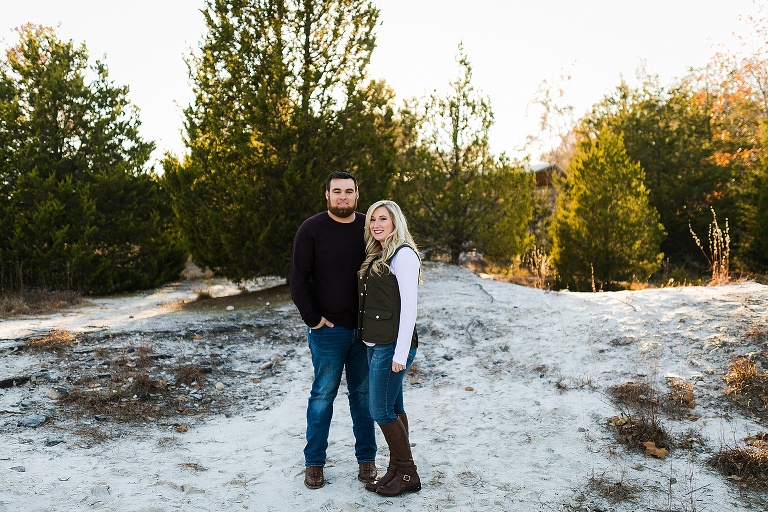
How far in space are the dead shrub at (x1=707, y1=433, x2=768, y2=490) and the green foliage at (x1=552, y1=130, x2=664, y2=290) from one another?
785cm

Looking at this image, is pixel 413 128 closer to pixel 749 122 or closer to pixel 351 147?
pixel 351 147

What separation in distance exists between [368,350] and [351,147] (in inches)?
297

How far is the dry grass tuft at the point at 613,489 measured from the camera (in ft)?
12.3

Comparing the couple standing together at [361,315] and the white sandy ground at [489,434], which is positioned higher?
the couple standing together at [361,315]

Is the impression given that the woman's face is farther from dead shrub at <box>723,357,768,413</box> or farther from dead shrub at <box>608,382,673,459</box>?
dead shrub at <box>723,357,768,413</box>

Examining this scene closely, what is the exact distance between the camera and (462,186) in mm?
12094

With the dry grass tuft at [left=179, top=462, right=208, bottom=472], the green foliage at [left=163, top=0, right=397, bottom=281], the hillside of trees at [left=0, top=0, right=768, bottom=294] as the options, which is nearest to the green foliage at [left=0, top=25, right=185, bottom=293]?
the hillside of trees at [left=0, top=0, right=768, bottom=294]

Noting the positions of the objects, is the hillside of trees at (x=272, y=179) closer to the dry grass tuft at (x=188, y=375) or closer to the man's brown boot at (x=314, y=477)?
the dry grass tuft at (x=188, y=375)

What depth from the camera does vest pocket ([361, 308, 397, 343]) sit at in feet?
11.3

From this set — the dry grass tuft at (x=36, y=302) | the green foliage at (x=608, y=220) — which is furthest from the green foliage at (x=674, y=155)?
the dry grass tuft at (x=36, y=302)

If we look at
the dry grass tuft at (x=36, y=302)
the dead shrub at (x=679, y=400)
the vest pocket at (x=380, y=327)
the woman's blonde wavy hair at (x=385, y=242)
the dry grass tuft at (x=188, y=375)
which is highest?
the woman's blonde wavy hair at (x=385, y=242)

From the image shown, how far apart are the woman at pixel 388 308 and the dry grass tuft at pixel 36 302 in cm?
827

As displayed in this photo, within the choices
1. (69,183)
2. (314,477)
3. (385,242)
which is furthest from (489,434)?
(69,183)

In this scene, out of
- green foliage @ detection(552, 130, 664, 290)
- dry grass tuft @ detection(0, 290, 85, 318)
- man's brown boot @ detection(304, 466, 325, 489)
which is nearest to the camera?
man's brown boot @ detection(304, 466, 325, 489)
